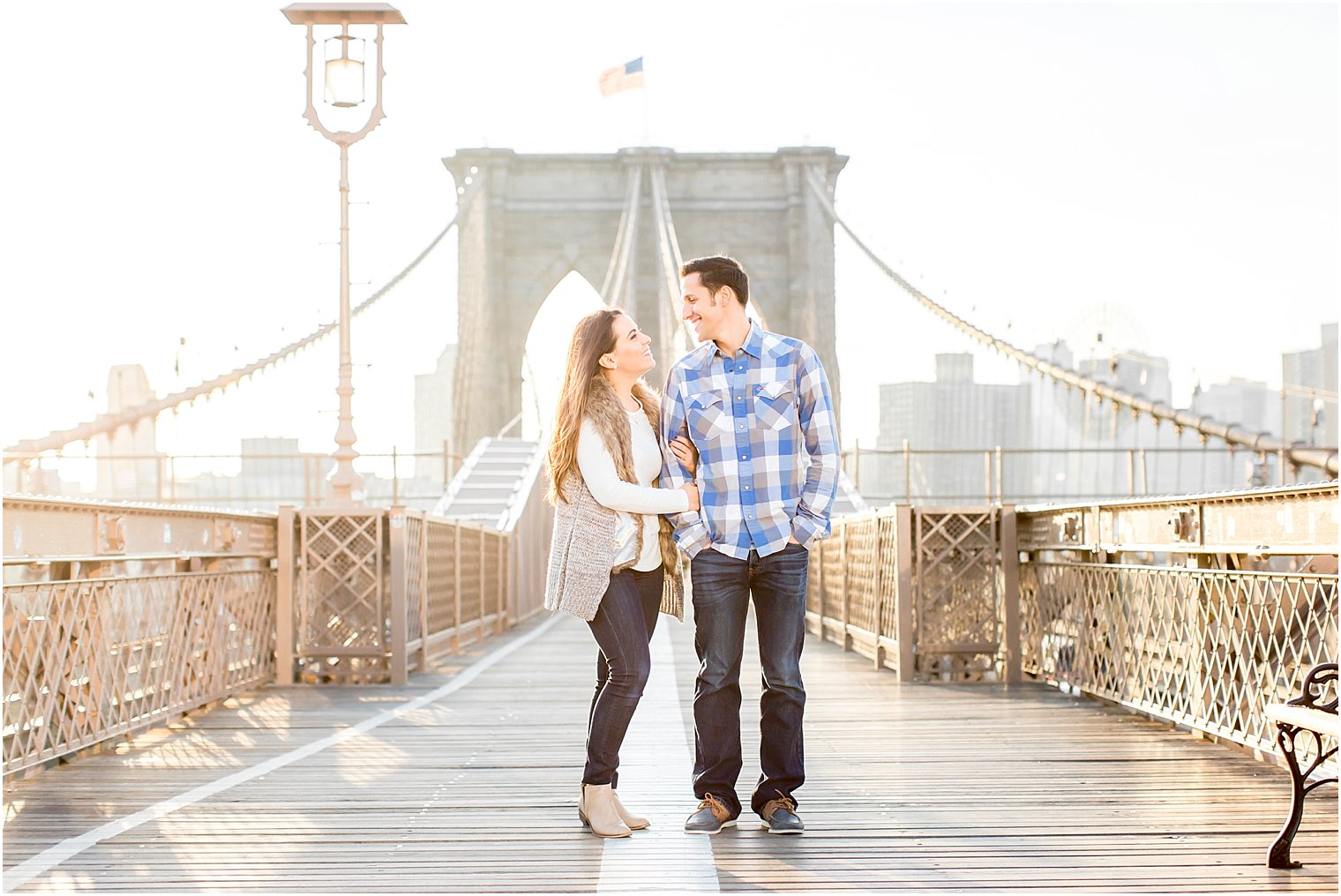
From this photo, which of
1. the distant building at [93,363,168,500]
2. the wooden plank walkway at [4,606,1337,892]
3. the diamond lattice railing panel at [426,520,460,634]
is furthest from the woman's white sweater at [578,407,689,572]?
the distant building at [93,363,168,500]

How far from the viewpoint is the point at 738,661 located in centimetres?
401

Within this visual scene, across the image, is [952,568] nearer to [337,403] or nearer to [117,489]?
[337,403]

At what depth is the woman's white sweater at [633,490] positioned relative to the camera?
381 cm

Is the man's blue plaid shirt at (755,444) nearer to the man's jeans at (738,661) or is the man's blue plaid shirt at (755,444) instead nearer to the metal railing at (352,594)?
the man's jeans at (738,661)

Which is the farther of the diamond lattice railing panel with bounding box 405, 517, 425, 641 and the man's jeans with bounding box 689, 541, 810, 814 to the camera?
the diamond lattice railing panel with bounding box 405, 517, 425, 641

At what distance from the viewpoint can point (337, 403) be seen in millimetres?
9852

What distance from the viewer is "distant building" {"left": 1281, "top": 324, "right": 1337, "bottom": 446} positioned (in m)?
25.3

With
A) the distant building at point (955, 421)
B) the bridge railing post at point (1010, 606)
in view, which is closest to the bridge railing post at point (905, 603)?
the bridge railing post at point (1010, 606)

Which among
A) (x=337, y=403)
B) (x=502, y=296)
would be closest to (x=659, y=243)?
(x=502, y=296)

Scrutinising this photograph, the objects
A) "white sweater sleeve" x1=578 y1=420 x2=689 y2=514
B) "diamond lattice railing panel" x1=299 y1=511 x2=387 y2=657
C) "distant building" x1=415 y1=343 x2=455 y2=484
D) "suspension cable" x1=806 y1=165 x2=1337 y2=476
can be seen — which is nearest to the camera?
"white sweater sleeve" x1=578 y1=420 x2=689 y2=514

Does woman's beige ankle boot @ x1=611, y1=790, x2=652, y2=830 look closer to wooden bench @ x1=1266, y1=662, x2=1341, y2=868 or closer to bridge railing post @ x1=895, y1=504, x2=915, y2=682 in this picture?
wooden bench @ x1=1266, y1=662, x2=1341, y2=868

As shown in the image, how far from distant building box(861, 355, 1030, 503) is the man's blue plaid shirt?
2307 centimetres

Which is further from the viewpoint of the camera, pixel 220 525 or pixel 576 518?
pixel 220 525

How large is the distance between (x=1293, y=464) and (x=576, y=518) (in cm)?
2030
